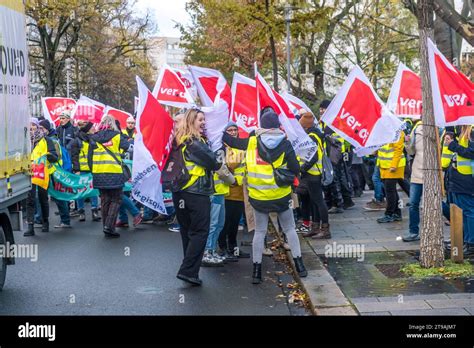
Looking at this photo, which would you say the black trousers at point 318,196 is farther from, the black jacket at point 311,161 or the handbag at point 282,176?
the handbag at point 282,176

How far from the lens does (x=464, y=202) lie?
8.89 metres

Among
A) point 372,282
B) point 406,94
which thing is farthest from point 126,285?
point 406,94

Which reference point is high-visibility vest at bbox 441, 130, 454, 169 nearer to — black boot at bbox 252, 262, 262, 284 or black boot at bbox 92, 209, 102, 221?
black boot at bbox 252, 262, 262, 284

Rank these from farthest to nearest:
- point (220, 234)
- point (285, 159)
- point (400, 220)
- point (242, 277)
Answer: point (400, 220) < point (220, 234) < point (242, 277) < point (285, 159)

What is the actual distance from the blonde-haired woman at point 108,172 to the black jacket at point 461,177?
543 cm

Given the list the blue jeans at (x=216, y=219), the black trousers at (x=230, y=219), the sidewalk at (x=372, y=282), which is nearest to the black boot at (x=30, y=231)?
the black trousers at (x=230, y=219)

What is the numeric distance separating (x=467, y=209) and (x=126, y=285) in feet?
13.9

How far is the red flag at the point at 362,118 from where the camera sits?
890cm

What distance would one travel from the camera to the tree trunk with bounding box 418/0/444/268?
26.5ft

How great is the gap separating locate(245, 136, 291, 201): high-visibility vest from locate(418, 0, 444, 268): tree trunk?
1.62 metres

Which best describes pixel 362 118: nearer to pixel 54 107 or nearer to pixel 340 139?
pixel 340 139
